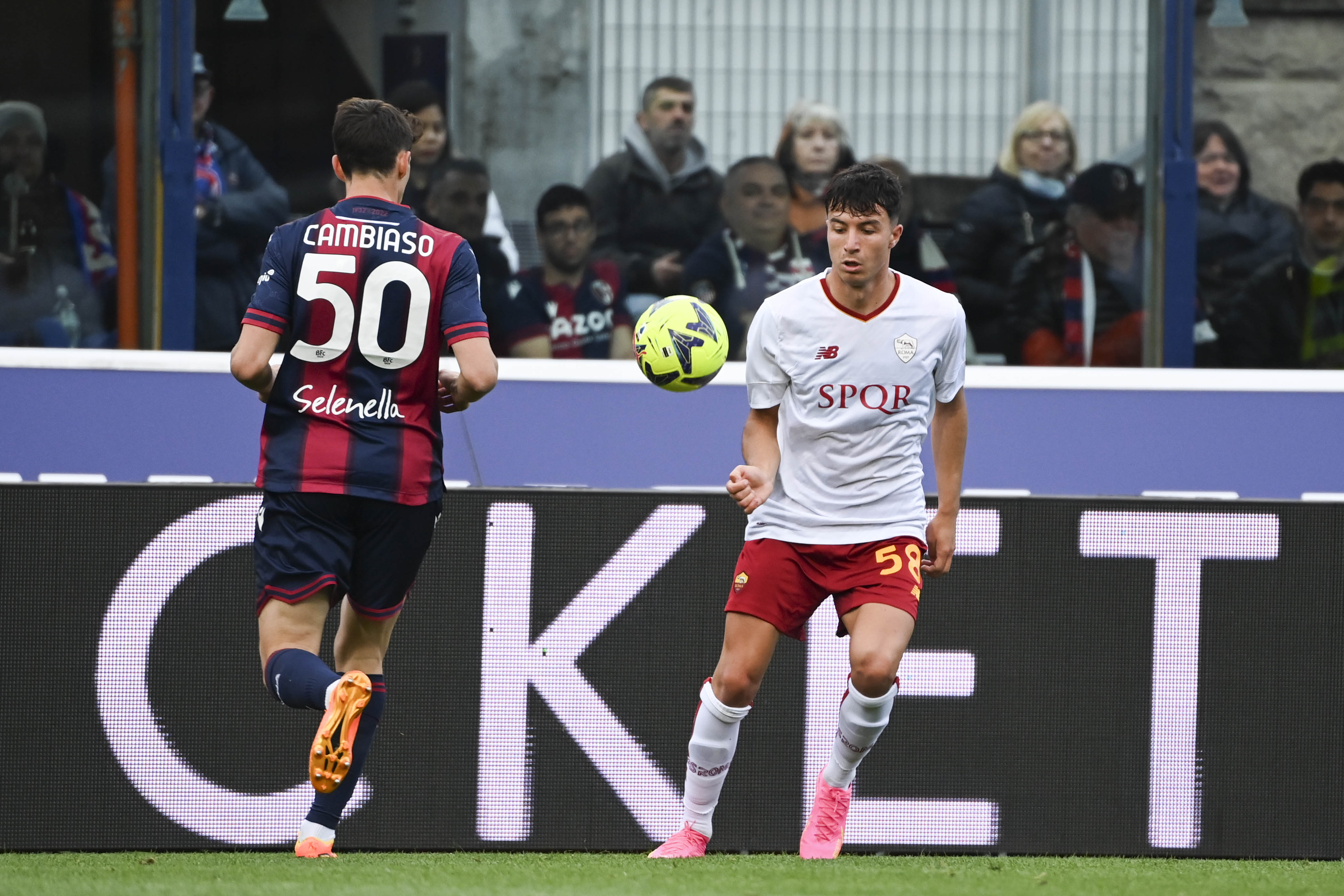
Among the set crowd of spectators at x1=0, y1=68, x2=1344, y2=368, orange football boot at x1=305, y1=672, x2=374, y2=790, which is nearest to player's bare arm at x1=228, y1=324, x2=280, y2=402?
orange football boot at x1=305, y1=672, x2=374, y2=790

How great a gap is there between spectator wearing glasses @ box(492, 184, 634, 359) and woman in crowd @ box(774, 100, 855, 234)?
82 centimetres

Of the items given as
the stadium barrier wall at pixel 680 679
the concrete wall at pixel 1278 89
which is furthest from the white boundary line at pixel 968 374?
the stadium barrier wall at pixel 680 679

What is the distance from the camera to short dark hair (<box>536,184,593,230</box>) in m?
7.52

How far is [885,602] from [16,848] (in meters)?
2.48

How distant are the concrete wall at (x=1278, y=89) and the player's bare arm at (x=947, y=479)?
3.68m

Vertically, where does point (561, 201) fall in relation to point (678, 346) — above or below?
above

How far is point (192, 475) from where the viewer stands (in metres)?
6.77

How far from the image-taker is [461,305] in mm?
4199

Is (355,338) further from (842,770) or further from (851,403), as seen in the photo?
(842,770)

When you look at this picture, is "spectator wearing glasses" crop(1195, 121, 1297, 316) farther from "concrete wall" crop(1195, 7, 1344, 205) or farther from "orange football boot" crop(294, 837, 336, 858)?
"orange football boot" crop(294, 837, 336, 858)

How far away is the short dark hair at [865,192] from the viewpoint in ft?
14.5

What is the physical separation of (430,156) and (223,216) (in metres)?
0.90

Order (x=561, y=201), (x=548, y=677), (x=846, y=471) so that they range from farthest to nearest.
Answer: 1. (x=561, y=201)
2. (x=548, y=677)
3. (x=846, y=471)

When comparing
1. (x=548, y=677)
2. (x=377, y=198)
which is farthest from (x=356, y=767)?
(x=377, y=198)
